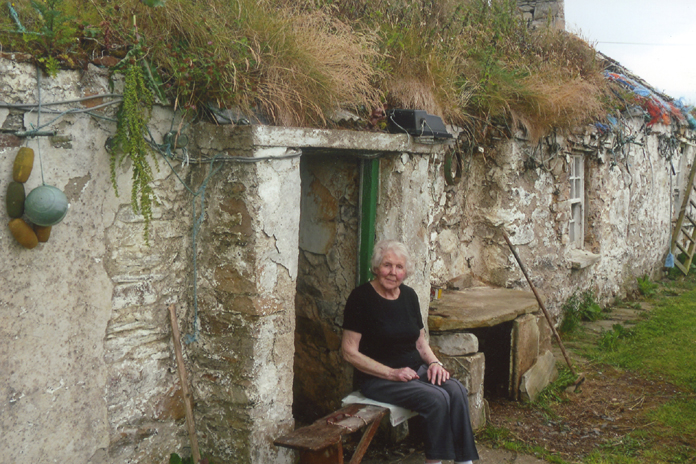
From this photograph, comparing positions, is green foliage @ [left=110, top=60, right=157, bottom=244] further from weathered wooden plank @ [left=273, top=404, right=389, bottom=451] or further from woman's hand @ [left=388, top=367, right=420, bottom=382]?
woman's hand @ [left=388, top=367, right=420, bottom=382]

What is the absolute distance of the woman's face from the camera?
3742 millimetres

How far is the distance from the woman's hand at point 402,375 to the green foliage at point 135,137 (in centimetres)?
167

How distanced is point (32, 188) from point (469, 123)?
4036mm

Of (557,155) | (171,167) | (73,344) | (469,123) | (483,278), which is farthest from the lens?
(557,155)

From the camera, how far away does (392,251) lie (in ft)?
12.3

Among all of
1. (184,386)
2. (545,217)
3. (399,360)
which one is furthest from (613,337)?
(184,386)

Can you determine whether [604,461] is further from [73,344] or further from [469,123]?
[73,344]

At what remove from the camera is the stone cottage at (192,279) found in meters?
2.69

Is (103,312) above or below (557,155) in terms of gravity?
below

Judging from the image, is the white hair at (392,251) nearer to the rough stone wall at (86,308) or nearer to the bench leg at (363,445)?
the bench leg at (363,445)

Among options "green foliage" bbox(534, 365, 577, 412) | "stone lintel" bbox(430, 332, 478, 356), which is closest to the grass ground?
"green foliage" bbox(534, 365, 577, 412)

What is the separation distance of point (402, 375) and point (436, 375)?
0.30m

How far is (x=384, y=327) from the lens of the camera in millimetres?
3740

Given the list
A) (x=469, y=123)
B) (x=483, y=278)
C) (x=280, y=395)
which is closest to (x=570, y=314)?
(x=483, y=278)
